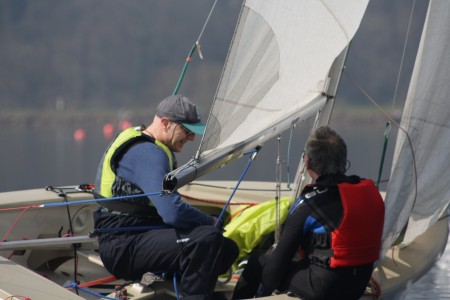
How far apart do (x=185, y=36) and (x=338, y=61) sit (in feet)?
199

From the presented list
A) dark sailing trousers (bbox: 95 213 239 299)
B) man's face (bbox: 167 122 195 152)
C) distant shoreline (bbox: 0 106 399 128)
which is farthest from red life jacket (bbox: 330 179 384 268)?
distant shoreline (bbox: 0 106 399 128)

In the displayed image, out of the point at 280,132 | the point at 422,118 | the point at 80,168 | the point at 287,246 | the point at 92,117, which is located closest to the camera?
the point at 287,246

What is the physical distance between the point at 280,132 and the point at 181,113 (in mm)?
489

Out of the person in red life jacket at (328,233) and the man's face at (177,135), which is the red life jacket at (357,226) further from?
the man's face at (177,135)

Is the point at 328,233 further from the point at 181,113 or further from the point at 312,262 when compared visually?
the point at 181,113

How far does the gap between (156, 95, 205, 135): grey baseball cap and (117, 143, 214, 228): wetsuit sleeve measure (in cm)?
14

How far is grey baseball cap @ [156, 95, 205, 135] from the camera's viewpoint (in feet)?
A: 11.5

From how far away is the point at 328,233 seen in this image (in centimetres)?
319

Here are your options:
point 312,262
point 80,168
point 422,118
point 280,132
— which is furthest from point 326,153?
point 80,168

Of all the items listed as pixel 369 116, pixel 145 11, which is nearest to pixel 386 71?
pixel 369 116

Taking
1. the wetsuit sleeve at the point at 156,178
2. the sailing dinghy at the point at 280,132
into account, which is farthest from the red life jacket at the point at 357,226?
the wetsuit sleeve at the point at 156,178

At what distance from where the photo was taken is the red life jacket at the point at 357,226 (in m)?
3.18

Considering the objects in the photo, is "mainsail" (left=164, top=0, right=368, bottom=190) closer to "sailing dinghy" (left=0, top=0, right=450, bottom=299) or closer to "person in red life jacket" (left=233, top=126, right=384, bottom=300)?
"sailing dinghy" (left=0, top=0, right=450, bottom=299)

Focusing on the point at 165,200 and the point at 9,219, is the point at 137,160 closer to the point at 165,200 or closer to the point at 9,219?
the point at 165,200
